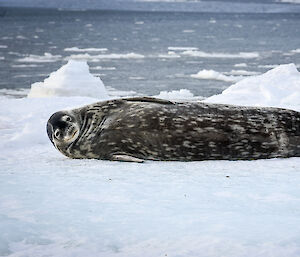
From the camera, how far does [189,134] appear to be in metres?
4.55

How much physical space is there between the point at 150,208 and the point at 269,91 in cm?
628

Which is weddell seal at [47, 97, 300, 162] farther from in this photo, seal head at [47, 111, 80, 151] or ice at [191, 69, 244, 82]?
ice at [191, 69, 244, 82]

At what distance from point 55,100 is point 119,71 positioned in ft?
63.6

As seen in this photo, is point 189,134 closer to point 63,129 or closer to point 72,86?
point 63,129

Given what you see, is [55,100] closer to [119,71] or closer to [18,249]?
[18,249]

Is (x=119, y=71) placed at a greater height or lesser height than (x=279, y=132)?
lesser

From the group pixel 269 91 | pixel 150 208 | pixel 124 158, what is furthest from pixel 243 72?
pixel 150 208

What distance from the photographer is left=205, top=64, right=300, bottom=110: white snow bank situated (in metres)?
8.23

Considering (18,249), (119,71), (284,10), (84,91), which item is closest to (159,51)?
(119,71)

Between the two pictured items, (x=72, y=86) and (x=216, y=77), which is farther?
(x=216, y=77)

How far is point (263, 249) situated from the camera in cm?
232

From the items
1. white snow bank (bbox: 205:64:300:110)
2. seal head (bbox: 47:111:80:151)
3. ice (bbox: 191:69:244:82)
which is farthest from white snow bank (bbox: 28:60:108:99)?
ice (bbox: 191:69:244:82)

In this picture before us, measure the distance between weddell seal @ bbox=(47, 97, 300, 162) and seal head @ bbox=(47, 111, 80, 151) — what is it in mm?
34

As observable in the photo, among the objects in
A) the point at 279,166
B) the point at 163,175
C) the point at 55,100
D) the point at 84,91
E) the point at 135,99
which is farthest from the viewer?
the point at 84,91
